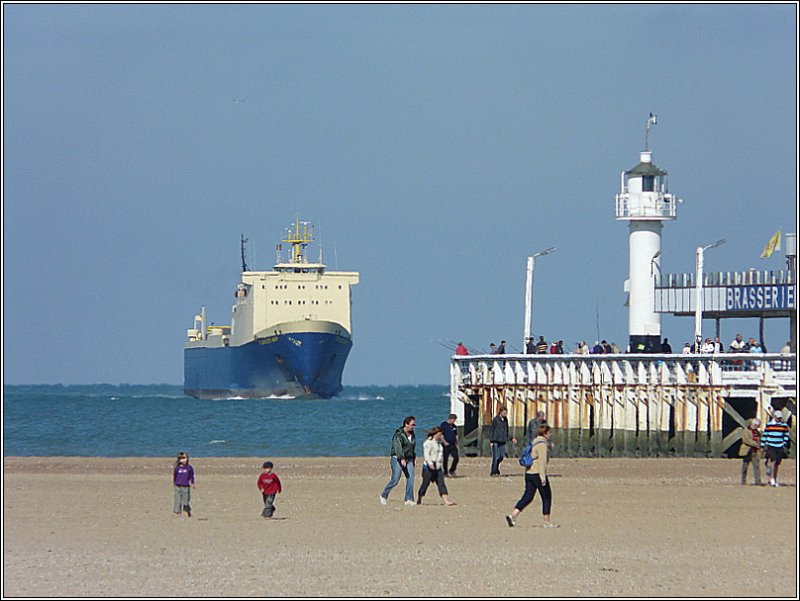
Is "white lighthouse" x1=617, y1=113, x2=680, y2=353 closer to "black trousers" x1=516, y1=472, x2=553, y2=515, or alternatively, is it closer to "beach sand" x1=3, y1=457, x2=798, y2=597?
"beach sand" x1=3, y1=457, x2=798, y2=597

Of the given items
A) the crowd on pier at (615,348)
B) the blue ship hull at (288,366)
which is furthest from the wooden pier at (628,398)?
the blue ship hull at (288,366)

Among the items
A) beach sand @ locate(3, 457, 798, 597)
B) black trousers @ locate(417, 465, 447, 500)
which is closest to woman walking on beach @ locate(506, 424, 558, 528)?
beach sand @ locate(3, 457, 798, 597)

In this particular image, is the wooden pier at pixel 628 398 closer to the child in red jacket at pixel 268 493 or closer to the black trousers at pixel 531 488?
the black trousers at pixel 531 488

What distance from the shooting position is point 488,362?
123 feet

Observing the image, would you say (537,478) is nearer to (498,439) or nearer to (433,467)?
(433,467)

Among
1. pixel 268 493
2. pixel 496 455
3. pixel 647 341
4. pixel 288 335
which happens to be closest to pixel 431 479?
pixel 268 493

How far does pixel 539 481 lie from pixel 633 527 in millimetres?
1288

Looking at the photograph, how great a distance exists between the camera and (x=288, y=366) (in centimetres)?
9575

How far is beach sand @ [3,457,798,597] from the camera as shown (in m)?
14.0

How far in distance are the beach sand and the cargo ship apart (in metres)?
67.9

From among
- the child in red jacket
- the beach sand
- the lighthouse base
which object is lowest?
the beach sand

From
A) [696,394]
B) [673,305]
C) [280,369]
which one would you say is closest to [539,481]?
[696,394]

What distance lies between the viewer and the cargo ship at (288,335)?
95.2m

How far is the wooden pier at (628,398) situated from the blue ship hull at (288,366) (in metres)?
57.5
